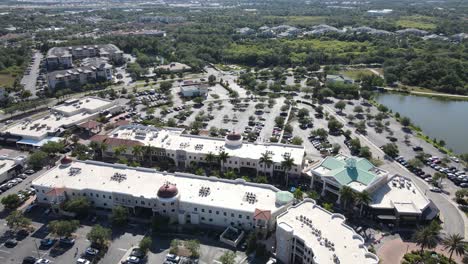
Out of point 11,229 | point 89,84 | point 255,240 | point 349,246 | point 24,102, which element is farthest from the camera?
point 89,84

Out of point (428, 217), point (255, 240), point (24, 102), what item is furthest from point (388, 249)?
point (24, 102)

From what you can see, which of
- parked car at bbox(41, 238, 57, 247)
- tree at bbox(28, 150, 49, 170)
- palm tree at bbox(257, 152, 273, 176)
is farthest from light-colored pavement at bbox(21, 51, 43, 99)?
palm tree at bbox(257, 152, 273, 176)

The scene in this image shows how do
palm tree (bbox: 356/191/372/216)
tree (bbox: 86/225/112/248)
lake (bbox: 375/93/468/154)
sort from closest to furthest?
1. tree (bbox: 86/225/112/248)
2. palm tree (bbox: 356/191/372/216)
3. lake (bbox: 375/93/468/154)

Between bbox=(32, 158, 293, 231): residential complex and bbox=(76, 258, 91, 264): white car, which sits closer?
bbox=(76, 258, 91, 264): white car

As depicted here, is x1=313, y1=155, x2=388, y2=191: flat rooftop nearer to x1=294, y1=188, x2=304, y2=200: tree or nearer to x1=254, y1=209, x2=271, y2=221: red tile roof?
x1=294, y1=188, x2=304, y2=200: tree

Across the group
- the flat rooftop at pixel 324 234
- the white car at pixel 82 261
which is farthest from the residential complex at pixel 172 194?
the white car at pixel 82 261

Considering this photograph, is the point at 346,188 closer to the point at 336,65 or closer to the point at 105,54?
the point at 336,65

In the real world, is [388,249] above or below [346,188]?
below

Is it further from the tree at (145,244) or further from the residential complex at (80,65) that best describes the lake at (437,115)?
the residential complex at (80,65)
